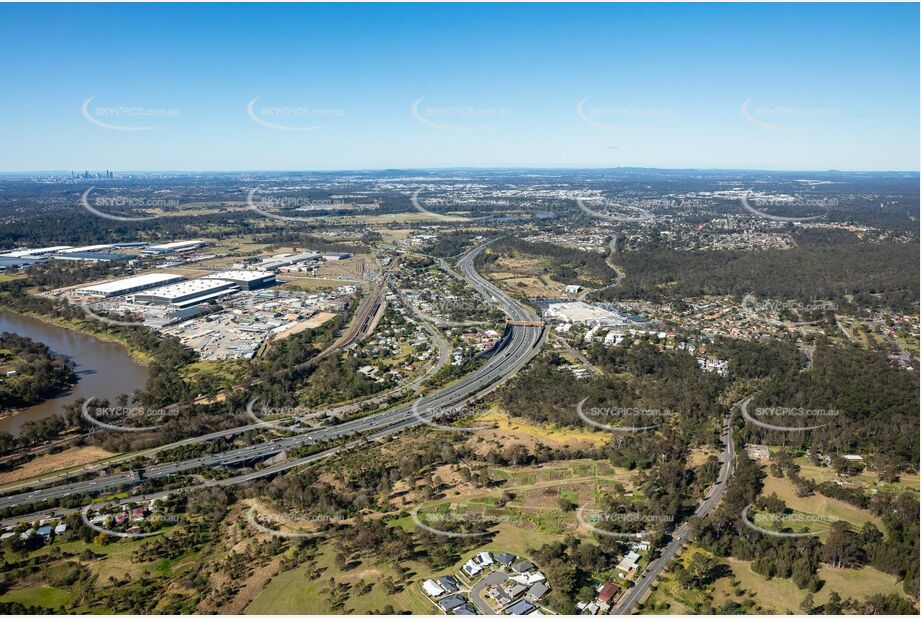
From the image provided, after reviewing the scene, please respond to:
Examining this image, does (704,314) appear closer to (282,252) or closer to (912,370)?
(912,370)

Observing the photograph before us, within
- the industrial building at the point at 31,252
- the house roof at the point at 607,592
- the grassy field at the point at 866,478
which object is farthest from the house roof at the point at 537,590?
the industrial building at the point at 31,252

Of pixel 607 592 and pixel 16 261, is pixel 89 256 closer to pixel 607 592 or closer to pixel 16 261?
pixel 16 261

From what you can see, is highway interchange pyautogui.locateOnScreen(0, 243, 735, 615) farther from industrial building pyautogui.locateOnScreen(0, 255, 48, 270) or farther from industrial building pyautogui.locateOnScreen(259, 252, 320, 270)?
industrial building pyautogui.locateOnScreen(0, 255, 48, 270)

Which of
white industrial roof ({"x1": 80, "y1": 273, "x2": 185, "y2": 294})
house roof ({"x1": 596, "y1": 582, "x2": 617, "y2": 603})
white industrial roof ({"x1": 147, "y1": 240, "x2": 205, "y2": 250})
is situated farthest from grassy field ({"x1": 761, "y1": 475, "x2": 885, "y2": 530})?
white industrial roof ({"x1": 147, "y1": 240, "x2": 205, "y2": 250})

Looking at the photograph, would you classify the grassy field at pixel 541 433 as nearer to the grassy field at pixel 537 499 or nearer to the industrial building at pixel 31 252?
the grassy field at pixel 537 499

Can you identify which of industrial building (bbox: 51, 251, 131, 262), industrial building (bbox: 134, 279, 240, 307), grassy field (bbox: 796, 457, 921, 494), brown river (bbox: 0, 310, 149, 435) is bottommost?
grassy field (bbox: 796, 457, 921, 494)

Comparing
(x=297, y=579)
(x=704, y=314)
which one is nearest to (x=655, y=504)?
(x=297, y=579)

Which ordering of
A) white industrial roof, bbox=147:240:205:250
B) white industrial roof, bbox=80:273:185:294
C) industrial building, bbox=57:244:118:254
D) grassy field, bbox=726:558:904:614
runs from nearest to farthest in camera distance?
1. grassy field, bbox=726:558:904:614
2. white industrial roof, bbox=80:273:185:294
3. industrial building, bbox=57:244:118:254
4. white industrial roof, bbox=147:240:205:250
